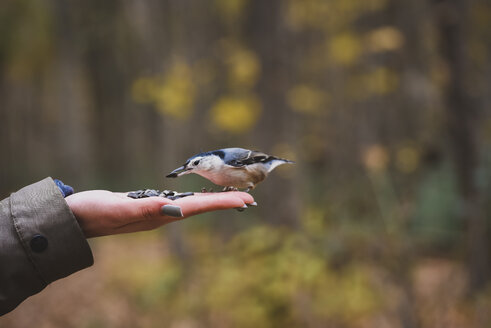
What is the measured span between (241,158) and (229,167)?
89mm

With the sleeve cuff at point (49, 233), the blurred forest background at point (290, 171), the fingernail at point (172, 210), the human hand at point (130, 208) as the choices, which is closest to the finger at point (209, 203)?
the human hand at point (130, 208)

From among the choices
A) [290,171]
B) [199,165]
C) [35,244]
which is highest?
[199,165]

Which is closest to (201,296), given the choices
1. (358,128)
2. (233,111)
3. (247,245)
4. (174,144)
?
(247,245)

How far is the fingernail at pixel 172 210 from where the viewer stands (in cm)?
141

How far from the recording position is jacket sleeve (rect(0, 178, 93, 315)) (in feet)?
4.91

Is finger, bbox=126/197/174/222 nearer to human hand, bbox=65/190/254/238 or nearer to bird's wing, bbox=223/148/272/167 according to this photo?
human hand, bbox=65/190/254/238

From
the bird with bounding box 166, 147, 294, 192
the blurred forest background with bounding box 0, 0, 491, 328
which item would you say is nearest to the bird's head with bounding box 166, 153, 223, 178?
the bird with bounding box 166, 147, 294, 192

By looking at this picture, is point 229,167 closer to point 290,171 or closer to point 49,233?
point 49,233

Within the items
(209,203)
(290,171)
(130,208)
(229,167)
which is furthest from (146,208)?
(290,171)

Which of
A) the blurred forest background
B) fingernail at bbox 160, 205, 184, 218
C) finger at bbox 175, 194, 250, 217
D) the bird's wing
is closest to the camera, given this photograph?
fingernail at bbox 160, 205, 184, 218

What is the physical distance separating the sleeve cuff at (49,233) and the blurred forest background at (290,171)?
1.16 metres

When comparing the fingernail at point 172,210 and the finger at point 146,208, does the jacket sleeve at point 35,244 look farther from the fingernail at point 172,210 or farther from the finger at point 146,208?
the fingernail at point 172,210

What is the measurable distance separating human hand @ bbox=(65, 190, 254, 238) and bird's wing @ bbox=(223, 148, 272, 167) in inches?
4.9

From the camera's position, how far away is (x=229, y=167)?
1587mm
